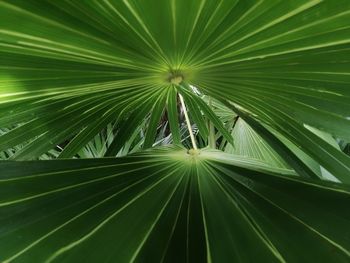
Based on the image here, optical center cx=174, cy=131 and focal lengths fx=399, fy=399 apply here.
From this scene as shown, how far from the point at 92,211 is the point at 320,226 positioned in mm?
257

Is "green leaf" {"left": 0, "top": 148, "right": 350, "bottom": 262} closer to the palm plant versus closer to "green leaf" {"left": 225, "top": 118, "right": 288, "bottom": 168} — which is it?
the palm plant

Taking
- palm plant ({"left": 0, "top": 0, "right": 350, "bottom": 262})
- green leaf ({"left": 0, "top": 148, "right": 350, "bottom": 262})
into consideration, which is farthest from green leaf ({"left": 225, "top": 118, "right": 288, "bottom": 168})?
green leaf ({"left": 0, "top": 148, "right": 350, "bottom": 262})

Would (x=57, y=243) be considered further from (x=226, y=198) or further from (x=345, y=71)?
(x=345, y=71)

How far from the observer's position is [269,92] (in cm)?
64

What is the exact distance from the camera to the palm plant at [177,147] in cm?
42

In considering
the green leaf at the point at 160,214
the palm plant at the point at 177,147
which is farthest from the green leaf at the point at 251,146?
the green leaf at the point at 160,214

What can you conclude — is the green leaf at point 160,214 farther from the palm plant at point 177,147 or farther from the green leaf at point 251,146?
the green leaf at point 251,146

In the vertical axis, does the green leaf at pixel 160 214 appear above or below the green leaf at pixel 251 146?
below

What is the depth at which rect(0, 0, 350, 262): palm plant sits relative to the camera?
42 cm

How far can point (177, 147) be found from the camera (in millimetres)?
692

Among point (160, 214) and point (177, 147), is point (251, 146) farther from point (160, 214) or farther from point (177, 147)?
point (160, 214)

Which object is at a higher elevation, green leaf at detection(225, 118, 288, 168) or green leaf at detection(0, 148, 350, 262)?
green leaf at detection(225, 118, 288, 168)

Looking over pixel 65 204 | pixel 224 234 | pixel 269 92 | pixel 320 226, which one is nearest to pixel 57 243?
pixel 65 204

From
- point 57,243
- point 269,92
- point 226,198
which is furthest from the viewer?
point 269,92
